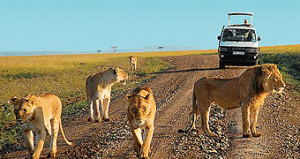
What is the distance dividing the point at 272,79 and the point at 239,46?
44.3 feet

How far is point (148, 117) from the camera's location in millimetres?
6234

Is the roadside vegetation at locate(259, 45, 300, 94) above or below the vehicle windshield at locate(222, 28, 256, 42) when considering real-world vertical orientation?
below

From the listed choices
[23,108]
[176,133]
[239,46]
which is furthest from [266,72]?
[239,46]

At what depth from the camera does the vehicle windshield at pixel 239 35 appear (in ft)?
70.2

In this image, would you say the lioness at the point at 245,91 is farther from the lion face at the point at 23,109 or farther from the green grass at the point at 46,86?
the green grass at the point at 46,86

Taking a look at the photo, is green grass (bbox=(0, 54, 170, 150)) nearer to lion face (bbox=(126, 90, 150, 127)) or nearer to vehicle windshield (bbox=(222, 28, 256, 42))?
lion face (bbox=(126, 90, 150, 127))

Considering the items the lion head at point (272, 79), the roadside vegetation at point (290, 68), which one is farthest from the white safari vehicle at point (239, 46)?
the lion head at point (272, 79)

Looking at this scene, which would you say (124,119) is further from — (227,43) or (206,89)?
(227,43)

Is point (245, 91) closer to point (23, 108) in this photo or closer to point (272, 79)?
point (272, 79)

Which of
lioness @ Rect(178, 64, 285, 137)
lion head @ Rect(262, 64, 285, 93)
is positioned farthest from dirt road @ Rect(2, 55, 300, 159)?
lion head @ Rect(262, 64, 285, 93)

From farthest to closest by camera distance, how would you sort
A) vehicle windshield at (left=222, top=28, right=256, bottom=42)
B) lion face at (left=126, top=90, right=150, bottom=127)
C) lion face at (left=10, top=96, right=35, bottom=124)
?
vehicle windshield at (left=222, top=28, right=256, bottom=42), lion face at (left=10, top=96, right=35, bottom=124), lion face at (left=126, top=90, right=150, bottom=127)

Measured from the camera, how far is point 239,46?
2080 centimetres

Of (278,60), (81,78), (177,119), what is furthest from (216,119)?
(278,60)

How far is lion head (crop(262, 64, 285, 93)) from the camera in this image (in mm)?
7625
